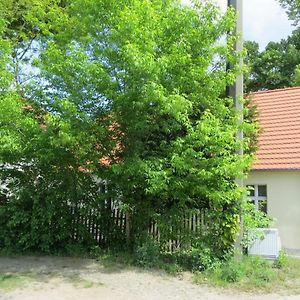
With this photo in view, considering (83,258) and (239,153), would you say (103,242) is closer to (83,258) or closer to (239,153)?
(83,258)

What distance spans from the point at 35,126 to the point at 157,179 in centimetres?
302

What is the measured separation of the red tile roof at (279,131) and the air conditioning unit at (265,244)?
3.75 metres

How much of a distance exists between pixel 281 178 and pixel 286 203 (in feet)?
2.56

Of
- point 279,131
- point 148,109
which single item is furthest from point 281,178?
point 148,109

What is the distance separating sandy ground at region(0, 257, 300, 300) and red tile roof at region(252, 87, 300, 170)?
6.13m

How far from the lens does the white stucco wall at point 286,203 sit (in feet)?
45.3

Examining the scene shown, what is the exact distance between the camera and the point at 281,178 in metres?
14.1

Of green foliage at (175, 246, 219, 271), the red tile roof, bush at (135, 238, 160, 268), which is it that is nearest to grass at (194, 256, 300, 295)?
green foliage at (175, 246, 219, 271)

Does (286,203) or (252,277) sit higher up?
(286,203)

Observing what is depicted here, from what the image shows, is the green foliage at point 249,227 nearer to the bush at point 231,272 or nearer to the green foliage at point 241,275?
the green foliage at point 241,275

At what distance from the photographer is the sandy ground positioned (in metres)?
8.02

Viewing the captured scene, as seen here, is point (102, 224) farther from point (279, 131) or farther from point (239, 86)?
point (279, 131)

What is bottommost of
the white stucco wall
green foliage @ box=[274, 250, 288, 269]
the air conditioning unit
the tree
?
green foliage @ box=[274, 250, 288, 269]

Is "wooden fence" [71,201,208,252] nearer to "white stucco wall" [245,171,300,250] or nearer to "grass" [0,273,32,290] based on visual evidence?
"grass" [0,273,32,290]
